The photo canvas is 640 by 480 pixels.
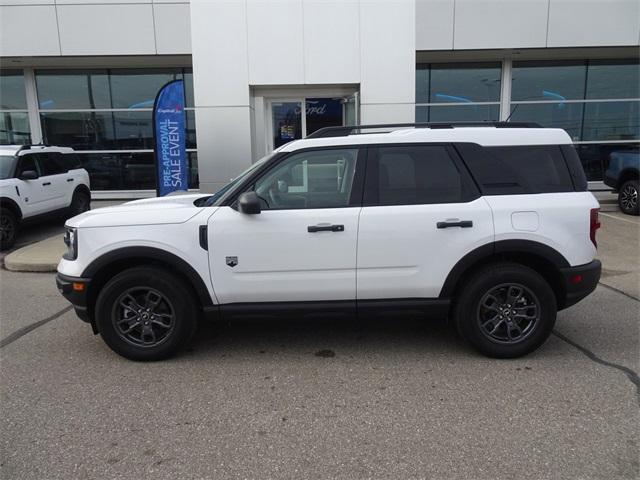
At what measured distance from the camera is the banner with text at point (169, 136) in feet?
27.7

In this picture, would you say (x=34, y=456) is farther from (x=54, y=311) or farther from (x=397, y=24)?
(x=397, y=24)

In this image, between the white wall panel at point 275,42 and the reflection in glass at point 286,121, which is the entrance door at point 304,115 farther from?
the white wall panel at point 275,42

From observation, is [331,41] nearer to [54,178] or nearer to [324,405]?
[54,178]

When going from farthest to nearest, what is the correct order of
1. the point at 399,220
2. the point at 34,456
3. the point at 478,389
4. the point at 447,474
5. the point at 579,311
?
the point at 579,311 < the point at 399,220 < the point at 478,389 < the point at 34,456 < the point at 447,474

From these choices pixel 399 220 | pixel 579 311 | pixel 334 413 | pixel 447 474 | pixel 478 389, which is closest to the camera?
pixel 447 474

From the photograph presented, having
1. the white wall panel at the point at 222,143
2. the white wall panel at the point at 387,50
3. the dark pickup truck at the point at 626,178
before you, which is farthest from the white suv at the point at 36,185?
the dark pickup truck at the point at 626,178

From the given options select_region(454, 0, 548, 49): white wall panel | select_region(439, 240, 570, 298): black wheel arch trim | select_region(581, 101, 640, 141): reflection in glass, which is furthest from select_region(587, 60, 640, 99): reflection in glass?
select_region(439, 240, 570, 298): black wheel arch trim

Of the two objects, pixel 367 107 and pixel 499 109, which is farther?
pixel 499 109

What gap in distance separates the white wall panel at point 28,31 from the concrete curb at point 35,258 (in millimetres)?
6838

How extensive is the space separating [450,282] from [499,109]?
12.3 metres

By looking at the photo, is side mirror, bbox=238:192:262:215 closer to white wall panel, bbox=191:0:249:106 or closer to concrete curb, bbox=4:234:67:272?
concrete curb, bbox=4:234:67:272

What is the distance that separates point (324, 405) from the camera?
352cm

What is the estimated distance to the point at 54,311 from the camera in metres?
5.75

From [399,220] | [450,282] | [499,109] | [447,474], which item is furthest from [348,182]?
[499,109]
